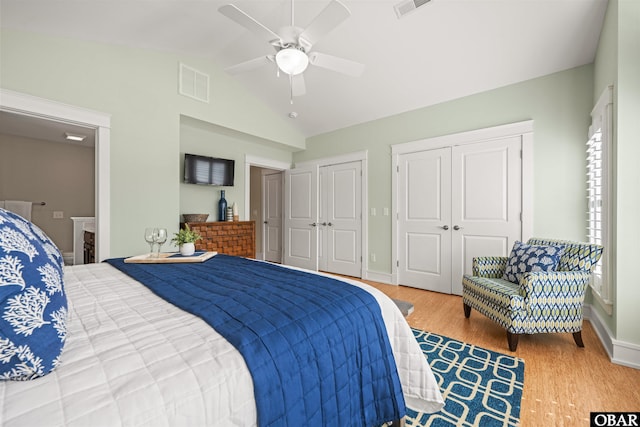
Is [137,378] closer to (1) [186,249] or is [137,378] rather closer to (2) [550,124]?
(1) [186,249]

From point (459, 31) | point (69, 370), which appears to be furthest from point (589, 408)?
point (459, 31)

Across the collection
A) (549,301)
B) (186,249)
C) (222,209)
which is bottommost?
(549,301)

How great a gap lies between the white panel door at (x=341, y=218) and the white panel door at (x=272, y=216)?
3.75 ft

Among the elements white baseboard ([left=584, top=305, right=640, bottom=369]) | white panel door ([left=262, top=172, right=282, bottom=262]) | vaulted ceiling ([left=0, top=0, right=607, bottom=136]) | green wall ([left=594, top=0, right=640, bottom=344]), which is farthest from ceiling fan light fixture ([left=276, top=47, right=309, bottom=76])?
white panel door ([left=262, top=172, right=282, bottom=262])

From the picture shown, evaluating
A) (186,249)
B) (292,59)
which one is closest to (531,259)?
(292,59)

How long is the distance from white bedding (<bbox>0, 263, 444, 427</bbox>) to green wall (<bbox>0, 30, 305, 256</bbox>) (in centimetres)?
238

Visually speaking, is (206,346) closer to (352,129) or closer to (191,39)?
(191,39)

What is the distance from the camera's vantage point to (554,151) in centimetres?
294

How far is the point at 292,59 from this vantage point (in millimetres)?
2068

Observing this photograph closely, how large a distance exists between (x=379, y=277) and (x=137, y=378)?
3955 mm

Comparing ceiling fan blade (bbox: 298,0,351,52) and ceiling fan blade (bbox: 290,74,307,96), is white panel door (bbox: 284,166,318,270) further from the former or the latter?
ceiling fan blade (bbox: 298,0,351,52)

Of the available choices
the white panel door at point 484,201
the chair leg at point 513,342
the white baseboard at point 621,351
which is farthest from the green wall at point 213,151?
the white baseboard at point 621,351

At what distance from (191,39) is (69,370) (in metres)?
3.51

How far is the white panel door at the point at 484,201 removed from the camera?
3168 millimetres
